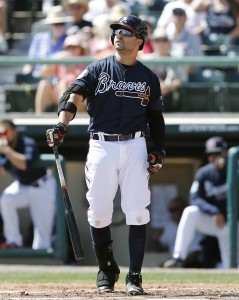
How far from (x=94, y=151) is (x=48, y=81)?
5126 mm

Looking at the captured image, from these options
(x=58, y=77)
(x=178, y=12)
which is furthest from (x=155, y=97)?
(x=178, y=12)

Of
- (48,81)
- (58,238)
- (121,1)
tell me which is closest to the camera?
(58,238)

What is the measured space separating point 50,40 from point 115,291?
20.5 feet

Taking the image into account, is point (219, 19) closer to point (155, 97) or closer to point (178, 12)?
point (178, 12)

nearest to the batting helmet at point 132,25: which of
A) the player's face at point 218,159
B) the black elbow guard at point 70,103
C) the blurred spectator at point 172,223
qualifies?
the black elbow guard at point 70,103

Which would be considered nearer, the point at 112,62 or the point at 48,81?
the point at 112,62

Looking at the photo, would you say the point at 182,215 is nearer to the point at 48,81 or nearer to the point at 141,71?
the point at 48,81

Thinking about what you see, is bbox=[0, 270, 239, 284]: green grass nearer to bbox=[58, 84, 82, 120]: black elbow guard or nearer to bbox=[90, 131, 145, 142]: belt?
bbox=[90, 131, 145, 142]: belt

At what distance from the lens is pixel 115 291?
6.05m

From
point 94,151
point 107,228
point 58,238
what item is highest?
point 94,151

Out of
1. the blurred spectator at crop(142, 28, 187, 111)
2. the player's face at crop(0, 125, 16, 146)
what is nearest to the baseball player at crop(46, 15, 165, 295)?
the player's face at crop(0, 125, 16, 146)

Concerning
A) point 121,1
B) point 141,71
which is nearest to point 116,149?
point 141,71

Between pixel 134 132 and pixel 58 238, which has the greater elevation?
pixel 134 132

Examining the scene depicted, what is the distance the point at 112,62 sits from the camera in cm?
589
